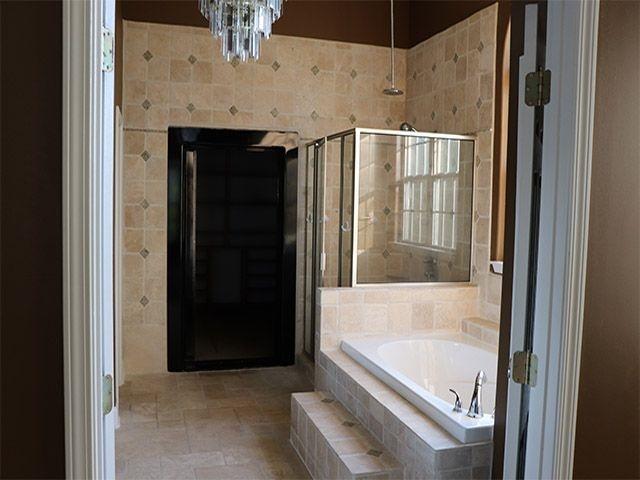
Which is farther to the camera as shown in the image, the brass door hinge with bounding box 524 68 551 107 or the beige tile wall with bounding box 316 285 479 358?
the beige tile wall with bounding box 316 285 479 358

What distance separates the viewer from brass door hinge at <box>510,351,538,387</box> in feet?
5.58

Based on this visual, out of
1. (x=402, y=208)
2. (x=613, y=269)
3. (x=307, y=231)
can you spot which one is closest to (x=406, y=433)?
(x=613, y=269)

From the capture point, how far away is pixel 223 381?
4.98 metres

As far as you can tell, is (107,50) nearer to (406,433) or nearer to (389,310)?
(406,433)

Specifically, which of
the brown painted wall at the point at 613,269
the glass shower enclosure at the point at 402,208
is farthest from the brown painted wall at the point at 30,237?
the glass shower enclosure at the point at 402,208

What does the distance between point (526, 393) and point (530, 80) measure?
0.87m

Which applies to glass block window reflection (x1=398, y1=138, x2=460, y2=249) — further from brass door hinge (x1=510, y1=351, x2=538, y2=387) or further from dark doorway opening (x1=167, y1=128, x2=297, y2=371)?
brass door hinge (x1=510, y1=351, x2=538, y2=387)

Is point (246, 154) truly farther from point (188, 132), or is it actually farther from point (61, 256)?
point (61, 256)

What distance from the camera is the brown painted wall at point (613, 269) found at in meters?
1.62

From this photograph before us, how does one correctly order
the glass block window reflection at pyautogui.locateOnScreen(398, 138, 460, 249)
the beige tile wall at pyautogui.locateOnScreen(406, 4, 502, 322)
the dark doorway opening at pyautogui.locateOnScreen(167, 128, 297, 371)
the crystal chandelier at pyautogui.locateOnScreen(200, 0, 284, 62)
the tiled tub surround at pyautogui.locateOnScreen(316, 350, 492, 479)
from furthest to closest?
the dark doorway opening at pyautogui.locateOnScreen(167, 128, 297, 371)
the glass block window reflection at pyautogui.locateOnScreen(398, 138, 460, 249)
the beige tile wall at pyautogui.locateOnScreen(406, 4, 502, 322)
the crystal chandelier at pyautogui.locateOnScreen(200, 0, 284, 62)
the tiled tub surround at pyautogui.locateOnScreen(316, 350, 492, 479)

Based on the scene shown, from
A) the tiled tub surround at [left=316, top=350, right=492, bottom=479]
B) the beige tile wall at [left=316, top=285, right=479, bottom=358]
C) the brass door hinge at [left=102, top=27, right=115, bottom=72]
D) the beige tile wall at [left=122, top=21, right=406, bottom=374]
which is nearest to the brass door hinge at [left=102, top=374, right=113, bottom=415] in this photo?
the brass door hinge at [left=102, top=27, right=115, bottom=72]

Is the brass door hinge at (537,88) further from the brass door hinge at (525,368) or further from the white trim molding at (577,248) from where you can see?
the brass door hinge at (525,368)

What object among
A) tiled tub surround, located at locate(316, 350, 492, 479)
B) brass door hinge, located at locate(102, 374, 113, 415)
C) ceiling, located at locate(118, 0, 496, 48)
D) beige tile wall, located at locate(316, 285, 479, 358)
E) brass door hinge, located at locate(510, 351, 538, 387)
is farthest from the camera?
ceiling, located at locate(118, 0, 496, 48)

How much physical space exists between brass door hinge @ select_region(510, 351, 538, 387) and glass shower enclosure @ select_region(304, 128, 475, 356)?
255 cm
